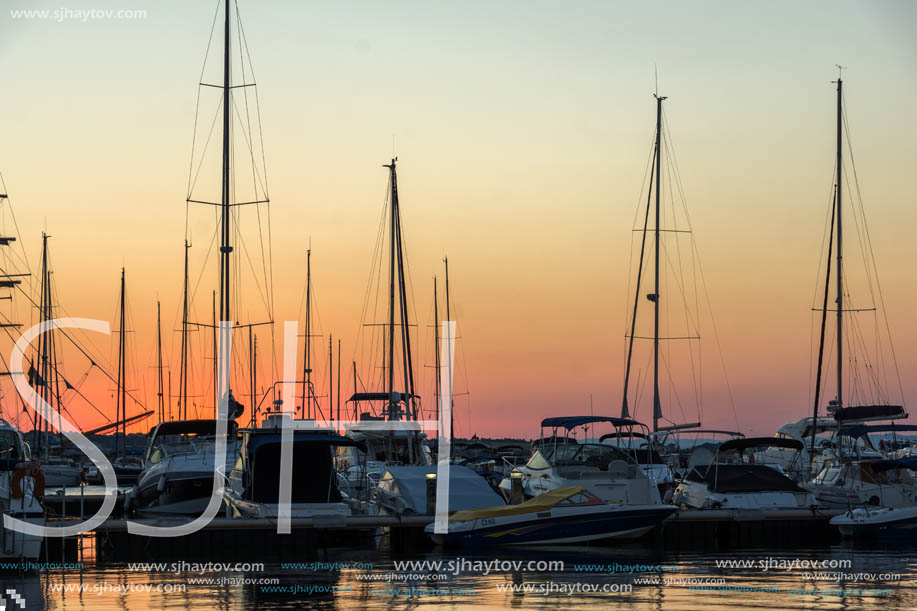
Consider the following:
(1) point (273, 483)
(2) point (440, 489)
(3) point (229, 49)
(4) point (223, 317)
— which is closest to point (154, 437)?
(4) point (223, 317)

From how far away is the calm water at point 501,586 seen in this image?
19.2 metres

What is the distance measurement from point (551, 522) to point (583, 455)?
6201 mm

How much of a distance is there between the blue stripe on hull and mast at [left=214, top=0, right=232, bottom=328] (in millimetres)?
11256

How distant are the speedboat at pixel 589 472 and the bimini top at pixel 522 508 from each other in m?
2.28

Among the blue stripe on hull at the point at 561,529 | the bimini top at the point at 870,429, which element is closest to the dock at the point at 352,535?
the blue stripe on hull at the point at 561,529

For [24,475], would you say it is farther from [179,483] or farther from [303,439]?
[179,483]

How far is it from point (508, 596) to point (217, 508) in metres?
12.3

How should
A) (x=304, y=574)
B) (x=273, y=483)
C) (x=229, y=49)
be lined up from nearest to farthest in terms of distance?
1. (x=304, y=574)
2. (x=273, y=483)
3. (x=229, y=49)

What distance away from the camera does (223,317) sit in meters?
34.8

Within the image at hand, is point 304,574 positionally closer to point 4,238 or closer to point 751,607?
point 751,607

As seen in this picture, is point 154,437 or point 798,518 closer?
point 798,518

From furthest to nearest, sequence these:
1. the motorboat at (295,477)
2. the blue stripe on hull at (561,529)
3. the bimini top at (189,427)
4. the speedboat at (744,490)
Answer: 1. the bimini top at (189,427)
2. the speedboat at (744,490)
3. the motorboat at (295,477)
4. the blue stripe on hull at (561,529)

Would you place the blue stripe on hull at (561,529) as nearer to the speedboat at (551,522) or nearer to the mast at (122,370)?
the speedboat at (551,522)

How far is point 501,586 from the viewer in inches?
839
